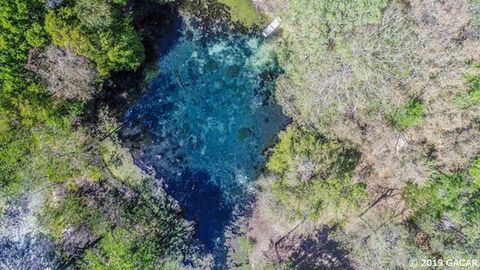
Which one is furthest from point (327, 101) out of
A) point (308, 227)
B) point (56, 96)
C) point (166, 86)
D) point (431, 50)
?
point (56, 96)

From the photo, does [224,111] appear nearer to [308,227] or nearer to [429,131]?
[308,227]

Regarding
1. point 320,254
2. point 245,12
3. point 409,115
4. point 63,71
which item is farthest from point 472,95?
point 63,71

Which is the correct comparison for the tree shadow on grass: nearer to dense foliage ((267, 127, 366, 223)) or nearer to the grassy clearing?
dense foliage ((267, 127, 366, 223))

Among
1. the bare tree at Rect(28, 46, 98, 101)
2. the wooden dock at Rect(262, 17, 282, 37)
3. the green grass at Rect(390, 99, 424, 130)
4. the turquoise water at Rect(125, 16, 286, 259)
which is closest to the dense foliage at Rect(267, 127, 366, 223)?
the green grass at Rect(390, 99, 424, 130)

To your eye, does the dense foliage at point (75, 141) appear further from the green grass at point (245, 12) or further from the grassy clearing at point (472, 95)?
the grassy clearing at point (472, 95)

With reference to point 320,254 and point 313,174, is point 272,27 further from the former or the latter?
point 320,254

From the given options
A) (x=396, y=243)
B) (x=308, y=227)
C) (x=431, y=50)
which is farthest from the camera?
(x=308, y=227)
